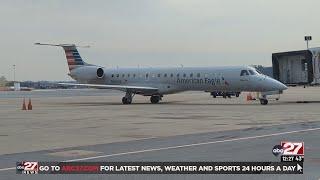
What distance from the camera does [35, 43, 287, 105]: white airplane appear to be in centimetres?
4062

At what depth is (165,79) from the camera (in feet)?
150

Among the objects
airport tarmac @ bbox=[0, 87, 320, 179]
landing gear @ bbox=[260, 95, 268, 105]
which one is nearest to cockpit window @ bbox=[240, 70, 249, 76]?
landing gear @ bbox=[260, 95, 268, 105]

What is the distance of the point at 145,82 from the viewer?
1858 inches

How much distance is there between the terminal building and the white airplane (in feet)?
9.57

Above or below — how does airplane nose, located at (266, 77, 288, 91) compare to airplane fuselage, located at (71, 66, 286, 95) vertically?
below

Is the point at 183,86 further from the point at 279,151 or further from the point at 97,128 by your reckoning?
the point at 279,151

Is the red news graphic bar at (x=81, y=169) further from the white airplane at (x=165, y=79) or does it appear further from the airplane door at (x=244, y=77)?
the airplane door at (x=244, y=77)

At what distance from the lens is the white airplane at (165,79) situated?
133 ft

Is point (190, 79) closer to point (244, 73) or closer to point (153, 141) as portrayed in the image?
point (244, 73)

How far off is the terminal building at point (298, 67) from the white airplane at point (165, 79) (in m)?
2.92

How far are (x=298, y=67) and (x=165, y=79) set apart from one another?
1052cm

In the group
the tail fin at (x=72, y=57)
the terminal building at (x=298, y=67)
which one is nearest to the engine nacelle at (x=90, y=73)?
the tail fin at (x=72, y=57)

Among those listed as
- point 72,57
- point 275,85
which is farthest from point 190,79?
point 72,57

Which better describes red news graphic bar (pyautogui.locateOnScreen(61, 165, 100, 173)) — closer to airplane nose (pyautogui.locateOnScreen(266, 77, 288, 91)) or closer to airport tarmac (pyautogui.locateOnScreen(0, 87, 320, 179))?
airport tarmac (pyautogui.locateOnScreen(0, 87, 320, 179))
